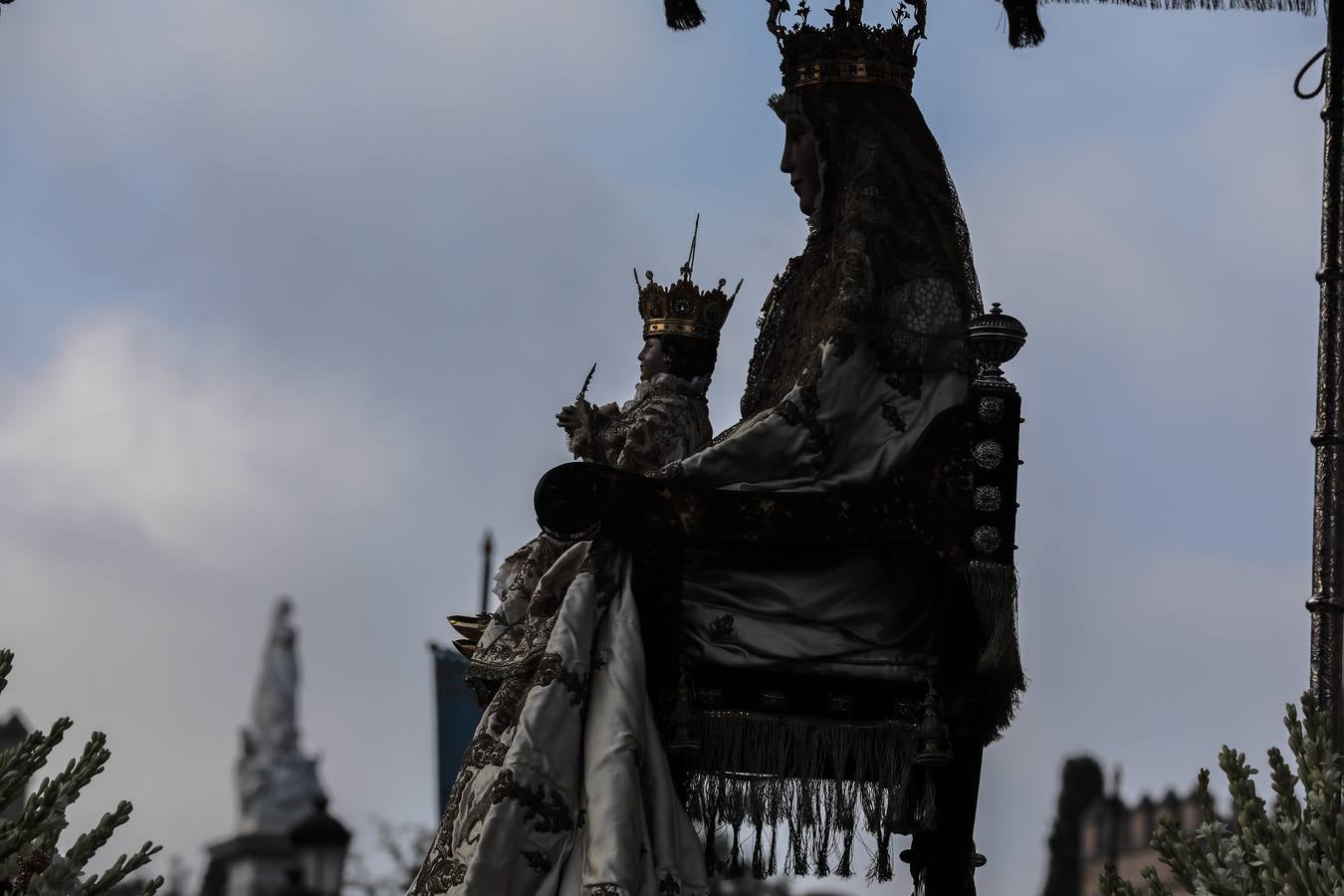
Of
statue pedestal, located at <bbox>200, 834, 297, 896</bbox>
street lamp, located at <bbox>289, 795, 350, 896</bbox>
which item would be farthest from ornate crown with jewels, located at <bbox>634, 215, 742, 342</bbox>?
statue pedestal, located at <bbox>200, 834, 297, 896</bbox>

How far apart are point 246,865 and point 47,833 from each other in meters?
39.3

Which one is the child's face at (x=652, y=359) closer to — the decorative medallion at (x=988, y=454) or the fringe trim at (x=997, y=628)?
the decorative medallion at (x=988, y=454)

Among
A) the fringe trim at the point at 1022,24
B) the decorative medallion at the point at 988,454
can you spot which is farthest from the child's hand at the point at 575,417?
the fringe trim at the point at 1022,24

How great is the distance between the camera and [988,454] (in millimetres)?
8695

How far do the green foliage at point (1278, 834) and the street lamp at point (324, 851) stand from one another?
8969 mm

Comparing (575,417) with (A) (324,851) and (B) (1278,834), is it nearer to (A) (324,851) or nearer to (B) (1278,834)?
(B) (1278,834)

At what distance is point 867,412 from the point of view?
877 cm

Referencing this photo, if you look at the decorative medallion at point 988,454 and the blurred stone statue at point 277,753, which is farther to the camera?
the blurred stone statue at point 277,753

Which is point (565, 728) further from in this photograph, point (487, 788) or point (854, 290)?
point (854, 290)

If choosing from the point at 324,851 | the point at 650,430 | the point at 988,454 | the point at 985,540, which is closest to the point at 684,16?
the point at 650,430

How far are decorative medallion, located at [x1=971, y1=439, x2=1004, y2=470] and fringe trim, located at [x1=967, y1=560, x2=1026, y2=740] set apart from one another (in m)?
0.34

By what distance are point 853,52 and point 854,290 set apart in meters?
1.02

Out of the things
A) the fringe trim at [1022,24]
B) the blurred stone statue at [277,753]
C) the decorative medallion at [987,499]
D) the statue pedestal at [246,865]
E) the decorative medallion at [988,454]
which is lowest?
the decorative medallion at [987,499]

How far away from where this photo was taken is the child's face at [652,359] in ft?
29.8
